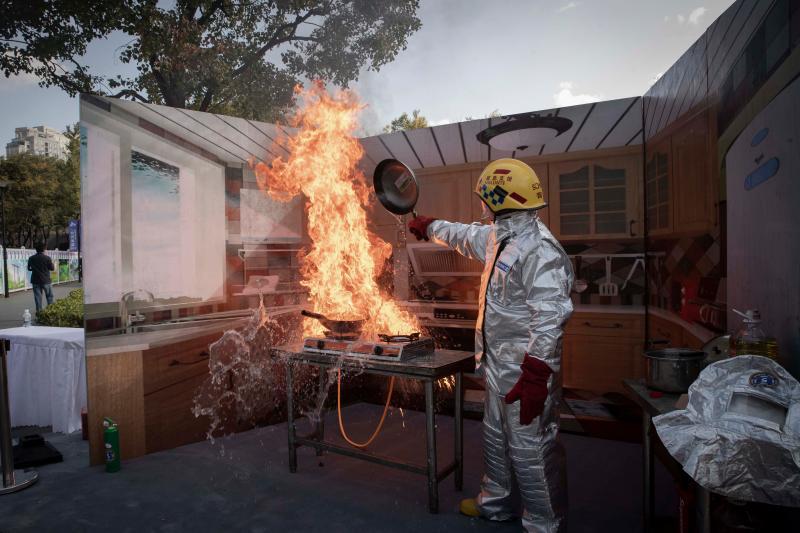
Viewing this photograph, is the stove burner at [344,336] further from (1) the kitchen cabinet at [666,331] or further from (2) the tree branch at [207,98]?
(2) the tree branch at [207,98]

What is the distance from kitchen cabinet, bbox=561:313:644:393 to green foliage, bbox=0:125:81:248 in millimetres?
23001

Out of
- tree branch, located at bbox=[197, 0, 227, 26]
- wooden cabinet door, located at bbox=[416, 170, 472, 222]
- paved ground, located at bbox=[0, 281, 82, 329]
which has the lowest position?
paved ground, located at bbox=[0, 281, 82, 329]

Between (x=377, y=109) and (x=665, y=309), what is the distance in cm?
451

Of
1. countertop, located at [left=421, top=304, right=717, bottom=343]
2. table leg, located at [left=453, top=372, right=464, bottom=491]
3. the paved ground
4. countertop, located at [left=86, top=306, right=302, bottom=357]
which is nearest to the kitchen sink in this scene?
countertop, located at [left=86, top=306, right=302, bottom=357]

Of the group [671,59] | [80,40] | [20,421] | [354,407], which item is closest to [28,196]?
[80,40]

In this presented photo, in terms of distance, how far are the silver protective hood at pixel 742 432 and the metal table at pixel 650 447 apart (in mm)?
233

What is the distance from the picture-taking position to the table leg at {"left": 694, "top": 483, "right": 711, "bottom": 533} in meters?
1.95

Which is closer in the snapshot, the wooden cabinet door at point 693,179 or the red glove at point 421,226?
the wooden cabinet door at point 693,179

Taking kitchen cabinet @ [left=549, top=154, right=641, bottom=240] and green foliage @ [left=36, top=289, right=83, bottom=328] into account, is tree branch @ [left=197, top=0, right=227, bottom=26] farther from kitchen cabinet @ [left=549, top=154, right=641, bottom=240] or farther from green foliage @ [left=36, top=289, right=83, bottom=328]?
kitchen cabinet @ [left=549, top=154, right=641, bottom=240]

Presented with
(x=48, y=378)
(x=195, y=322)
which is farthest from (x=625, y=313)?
(x=48, y=378)

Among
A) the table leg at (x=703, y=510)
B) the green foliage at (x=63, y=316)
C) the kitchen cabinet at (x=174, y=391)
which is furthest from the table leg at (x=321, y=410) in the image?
the green foliage at (x=63, y=316)

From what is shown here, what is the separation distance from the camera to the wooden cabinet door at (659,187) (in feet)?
13.9

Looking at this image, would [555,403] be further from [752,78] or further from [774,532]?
[752,78]

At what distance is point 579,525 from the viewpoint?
10.5 feet
